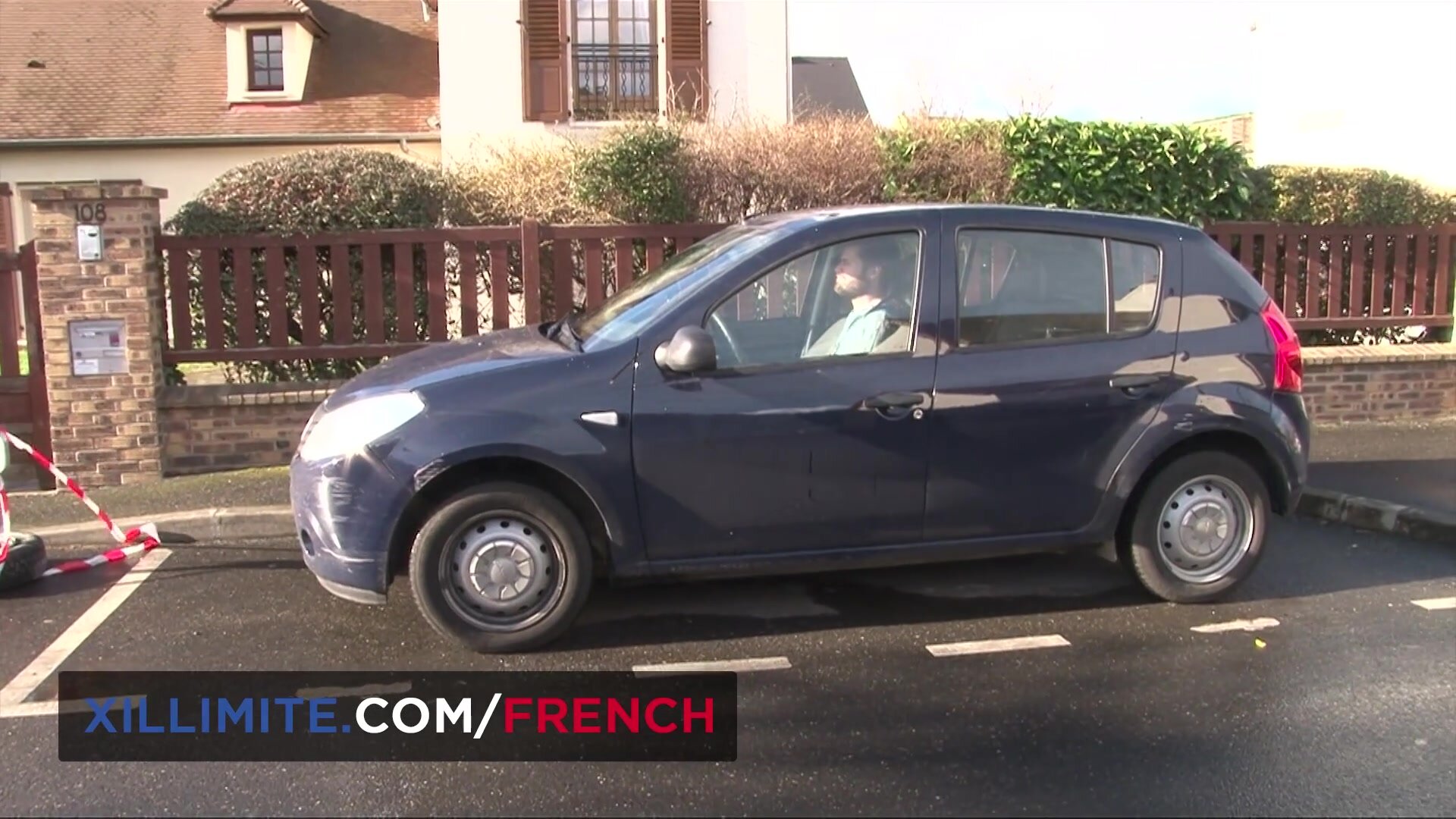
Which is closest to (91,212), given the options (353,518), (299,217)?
(299,217)

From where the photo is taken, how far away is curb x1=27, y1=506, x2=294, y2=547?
6.46 m

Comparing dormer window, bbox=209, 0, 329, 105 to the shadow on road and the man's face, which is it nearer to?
the shadow on road

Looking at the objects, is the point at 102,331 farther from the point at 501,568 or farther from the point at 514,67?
the point at 514,67

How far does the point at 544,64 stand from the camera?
630 inches

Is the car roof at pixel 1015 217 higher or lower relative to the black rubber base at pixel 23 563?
higher

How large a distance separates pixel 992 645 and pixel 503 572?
6.48 ft

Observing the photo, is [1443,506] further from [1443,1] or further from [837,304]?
[1443,1]

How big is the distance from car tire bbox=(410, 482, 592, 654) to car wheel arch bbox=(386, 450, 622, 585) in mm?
54

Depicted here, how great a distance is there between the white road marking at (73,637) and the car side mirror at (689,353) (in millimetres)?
2519

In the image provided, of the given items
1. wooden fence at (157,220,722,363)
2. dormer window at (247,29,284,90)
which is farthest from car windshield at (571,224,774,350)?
dormer window at (247,29,284,90)

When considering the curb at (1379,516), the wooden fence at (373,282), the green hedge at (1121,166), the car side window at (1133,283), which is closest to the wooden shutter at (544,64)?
the wooden fence at (373,282)

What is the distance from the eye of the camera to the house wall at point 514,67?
15898 millimetres

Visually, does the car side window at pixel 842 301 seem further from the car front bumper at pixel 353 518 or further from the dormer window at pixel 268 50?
the dormer window at pixel 268 50

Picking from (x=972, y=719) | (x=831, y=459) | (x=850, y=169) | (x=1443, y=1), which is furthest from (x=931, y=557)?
(x=1443, y=1)
